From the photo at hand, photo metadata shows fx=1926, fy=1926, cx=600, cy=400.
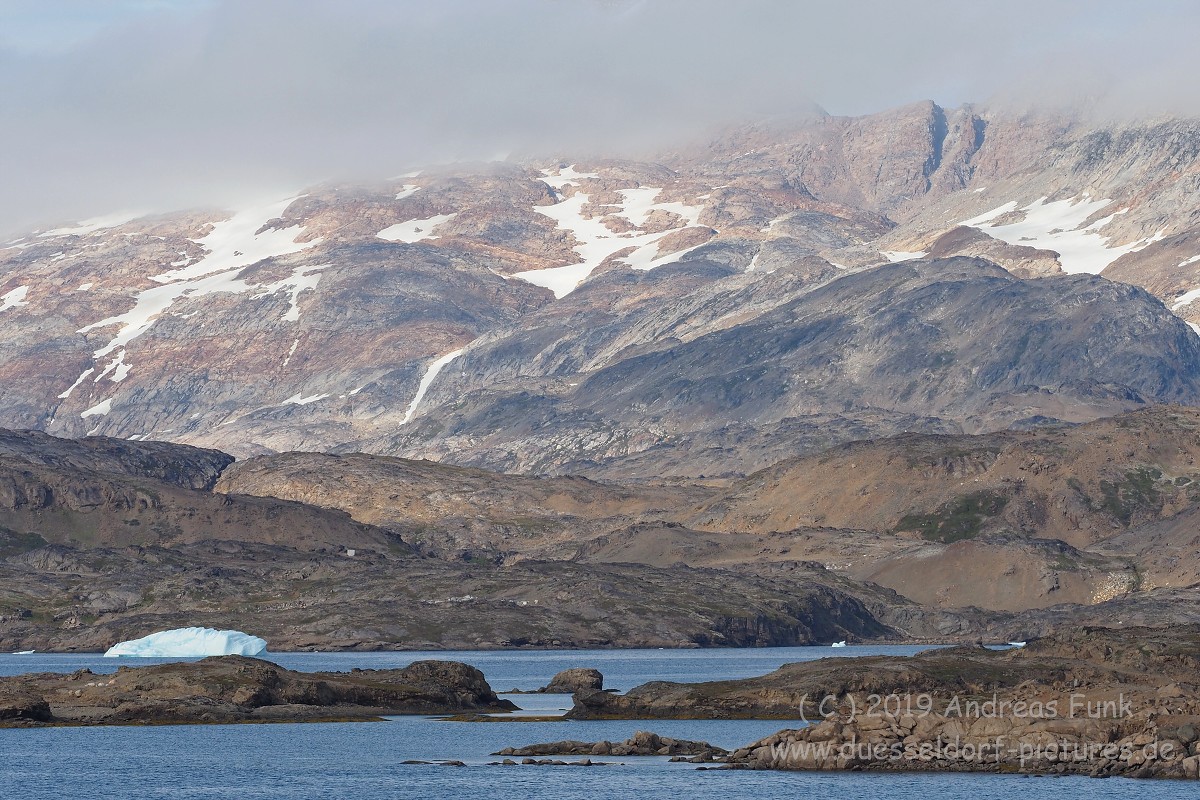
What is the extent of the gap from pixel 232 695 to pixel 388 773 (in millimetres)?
38765

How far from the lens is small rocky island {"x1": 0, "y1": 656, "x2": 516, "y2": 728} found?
148m

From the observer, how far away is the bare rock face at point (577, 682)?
16688 cm

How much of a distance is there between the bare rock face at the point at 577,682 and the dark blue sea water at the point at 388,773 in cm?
1700

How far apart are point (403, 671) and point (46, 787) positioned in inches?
2418

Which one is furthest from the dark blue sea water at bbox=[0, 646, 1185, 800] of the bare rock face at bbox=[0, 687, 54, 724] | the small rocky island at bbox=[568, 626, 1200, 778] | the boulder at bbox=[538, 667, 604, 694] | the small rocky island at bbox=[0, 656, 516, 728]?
the boulder at bbox=[538, 667, 604, 694]

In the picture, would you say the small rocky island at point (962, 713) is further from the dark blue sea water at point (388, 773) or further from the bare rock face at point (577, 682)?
the bare rock face at point (577, 682)

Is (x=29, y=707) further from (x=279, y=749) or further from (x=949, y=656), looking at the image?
(x=949, y=656)

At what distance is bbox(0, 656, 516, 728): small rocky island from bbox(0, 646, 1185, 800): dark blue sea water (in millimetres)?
2755

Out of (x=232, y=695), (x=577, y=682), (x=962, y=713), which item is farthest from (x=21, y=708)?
(x=962, y=713)

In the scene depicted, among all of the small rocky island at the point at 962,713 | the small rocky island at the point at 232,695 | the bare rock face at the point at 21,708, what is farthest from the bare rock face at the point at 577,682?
the bare rock face at the point at 21,708

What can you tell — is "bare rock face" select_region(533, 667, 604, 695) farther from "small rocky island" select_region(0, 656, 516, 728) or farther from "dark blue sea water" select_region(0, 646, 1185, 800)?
"dark blue sea water" select_region(0, 646, 1185, 800)

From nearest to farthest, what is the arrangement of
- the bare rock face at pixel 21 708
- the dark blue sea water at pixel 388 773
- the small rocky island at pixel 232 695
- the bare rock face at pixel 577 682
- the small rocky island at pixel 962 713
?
the dark blue sea water at pixel 388 773 < the small rocky island at pixel 962 713 < the bare rock face at pixel 21 708 < the small rocky island at pixel 232 695 < the bare rock face at pixel 577 682

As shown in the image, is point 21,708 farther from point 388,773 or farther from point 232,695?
point 388,773

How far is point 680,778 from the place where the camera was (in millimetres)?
114250
